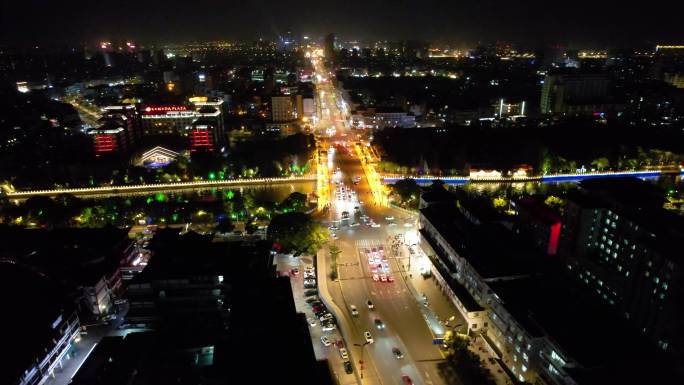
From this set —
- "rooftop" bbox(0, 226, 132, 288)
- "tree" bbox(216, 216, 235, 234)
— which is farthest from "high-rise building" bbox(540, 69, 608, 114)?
"rooftop" bbox(0, 226, 132, 288)

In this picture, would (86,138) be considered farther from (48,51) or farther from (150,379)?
(48,51)

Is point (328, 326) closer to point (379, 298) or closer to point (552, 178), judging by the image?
point (379, 298)

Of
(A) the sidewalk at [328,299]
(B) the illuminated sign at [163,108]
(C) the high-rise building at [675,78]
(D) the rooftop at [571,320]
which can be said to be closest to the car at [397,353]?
(A) the sidewalk at [328,299]

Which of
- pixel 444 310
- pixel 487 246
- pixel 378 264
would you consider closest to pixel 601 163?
pixel 487 246

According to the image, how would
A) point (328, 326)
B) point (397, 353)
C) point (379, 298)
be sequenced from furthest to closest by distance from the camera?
point (379, 298)
point (328, 326)
point (397, 353)

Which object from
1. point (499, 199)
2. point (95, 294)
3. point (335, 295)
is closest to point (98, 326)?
point (95, 294)

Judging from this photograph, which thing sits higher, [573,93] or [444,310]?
[573,93]

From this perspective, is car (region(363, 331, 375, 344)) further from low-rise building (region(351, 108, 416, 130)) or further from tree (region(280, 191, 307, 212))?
low-rise building (region(351, 108, 416, 130))
